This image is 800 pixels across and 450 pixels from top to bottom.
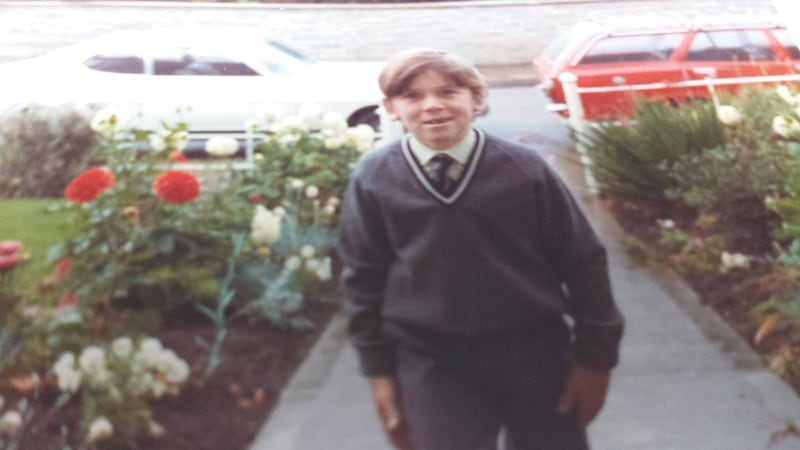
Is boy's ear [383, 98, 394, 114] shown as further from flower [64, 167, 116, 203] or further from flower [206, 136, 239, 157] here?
flower [64, 167, 116, 203]

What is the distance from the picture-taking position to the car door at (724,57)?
2.01 metres

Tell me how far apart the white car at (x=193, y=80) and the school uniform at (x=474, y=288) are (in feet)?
0.65

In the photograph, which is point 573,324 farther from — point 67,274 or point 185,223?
point 67,274

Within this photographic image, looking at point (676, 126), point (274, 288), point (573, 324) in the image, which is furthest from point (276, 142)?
point (676, 126)

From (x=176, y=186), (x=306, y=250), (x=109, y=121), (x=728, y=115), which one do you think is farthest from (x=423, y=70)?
(x=728, y=115)

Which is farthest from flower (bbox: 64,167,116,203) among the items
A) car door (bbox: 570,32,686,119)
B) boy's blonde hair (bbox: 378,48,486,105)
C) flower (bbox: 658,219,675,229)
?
flower (bbox: 658,219,675,229)

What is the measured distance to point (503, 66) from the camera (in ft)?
6.55

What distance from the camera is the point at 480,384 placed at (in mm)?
1896

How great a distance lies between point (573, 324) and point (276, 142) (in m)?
0.71

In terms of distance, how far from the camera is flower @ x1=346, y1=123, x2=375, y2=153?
1.90 metres

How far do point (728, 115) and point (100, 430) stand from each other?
145cm

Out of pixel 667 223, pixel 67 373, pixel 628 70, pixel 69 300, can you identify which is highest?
pixel 628 70

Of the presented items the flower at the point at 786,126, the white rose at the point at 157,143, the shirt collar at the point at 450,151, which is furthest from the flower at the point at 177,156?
the flower at the point at 786,126

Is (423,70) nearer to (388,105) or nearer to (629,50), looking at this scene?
(388,105)
